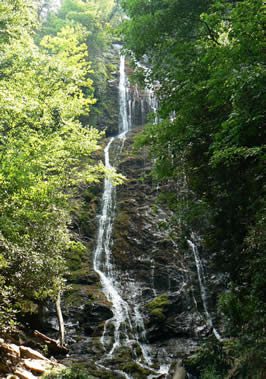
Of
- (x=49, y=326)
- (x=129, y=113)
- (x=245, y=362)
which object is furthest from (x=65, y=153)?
(x=129, y=113)

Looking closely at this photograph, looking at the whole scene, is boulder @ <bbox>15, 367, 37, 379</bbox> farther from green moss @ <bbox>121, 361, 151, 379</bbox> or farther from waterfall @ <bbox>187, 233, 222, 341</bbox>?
waterfall @ <bbox>187, 233, 222, 341</bbox>

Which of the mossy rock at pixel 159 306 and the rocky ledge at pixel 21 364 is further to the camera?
the mossy rock at pixel 159 306

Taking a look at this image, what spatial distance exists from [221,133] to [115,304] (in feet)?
35.0

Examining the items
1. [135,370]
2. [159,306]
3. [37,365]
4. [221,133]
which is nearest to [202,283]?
[159,306]

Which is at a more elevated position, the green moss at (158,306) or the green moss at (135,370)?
the green moss at (158,306)

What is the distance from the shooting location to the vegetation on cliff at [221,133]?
18.1ft

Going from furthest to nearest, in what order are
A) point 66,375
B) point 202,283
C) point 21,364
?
point 202,283 < point 21,364 < point 66,375

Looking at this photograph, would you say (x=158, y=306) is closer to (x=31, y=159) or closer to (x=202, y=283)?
(x=202, y=283)

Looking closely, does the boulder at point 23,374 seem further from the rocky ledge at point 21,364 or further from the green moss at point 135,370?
the green moss at point 135,370

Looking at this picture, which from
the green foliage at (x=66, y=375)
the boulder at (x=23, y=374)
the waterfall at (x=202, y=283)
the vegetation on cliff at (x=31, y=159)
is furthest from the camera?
the waterfall at (x=202, y=283)

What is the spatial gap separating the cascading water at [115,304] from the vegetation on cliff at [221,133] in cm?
469

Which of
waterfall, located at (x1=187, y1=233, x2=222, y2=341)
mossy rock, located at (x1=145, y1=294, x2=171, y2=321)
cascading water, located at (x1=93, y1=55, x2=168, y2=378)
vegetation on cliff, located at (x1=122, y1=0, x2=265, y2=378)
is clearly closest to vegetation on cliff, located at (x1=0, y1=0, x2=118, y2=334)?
vegetation on cliff, located at (x1=122, y1=0, x2=265, y2=378)

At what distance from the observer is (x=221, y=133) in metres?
6.16

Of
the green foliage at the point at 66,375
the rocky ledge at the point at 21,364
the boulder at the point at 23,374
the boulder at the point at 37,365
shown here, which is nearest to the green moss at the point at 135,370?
the rocky ledge at the point at 21,364
